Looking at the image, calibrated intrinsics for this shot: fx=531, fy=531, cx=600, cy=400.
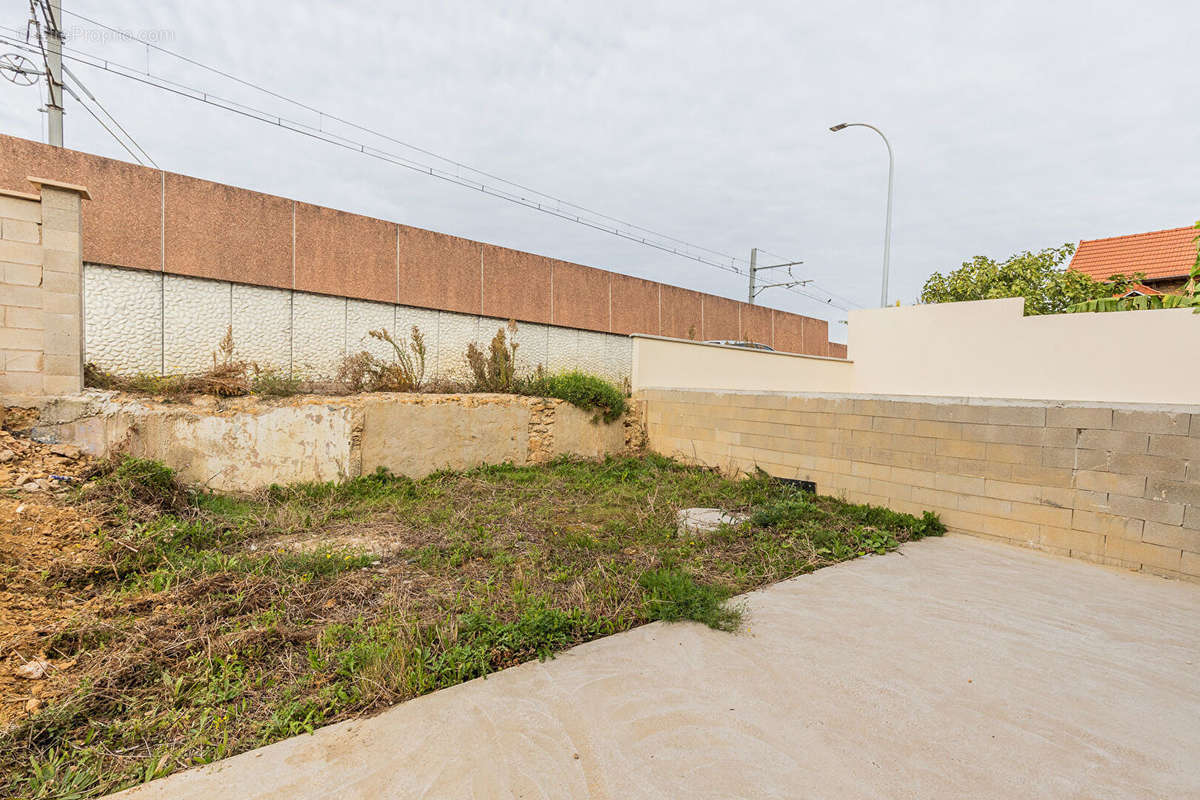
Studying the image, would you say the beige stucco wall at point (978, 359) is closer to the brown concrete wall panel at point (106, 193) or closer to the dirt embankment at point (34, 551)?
the brown concrete wall panel at point (106, 193)

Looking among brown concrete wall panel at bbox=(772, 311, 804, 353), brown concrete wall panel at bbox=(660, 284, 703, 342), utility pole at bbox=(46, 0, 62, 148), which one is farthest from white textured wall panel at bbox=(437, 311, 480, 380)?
brown concrete wall panel at bbox=(772, 311, 804, 353)

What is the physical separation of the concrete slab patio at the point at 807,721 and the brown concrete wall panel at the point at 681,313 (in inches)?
393

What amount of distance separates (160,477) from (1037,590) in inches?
321

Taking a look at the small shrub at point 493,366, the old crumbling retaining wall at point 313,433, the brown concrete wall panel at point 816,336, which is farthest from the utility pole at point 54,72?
the brown concrete wall panel at point 816,336

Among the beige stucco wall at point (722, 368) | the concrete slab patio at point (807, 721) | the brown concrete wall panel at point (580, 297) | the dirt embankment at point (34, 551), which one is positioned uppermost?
the brown concrete wall panel at point (580, 297)

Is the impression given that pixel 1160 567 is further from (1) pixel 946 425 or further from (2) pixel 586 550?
(2) pixel 586 550

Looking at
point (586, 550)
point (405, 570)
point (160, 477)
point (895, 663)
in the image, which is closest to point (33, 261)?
point (160, 477)

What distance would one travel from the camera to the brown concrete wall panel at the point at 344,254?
7.85 m

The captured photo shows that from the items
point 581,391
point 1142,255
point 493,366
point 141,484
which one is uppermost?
point 1142,255

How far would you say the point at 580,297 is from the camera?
11188 mm

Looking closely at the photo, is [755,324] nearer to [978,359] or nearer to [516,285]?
[978,359]

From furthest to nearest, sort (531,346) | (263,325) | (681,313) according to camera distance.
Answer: (681,313), (531,346), (263,325)

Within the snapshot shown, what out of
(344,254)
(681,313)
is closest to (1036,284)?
(681,313)

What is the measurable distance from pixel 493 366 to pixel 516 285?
1775mm
